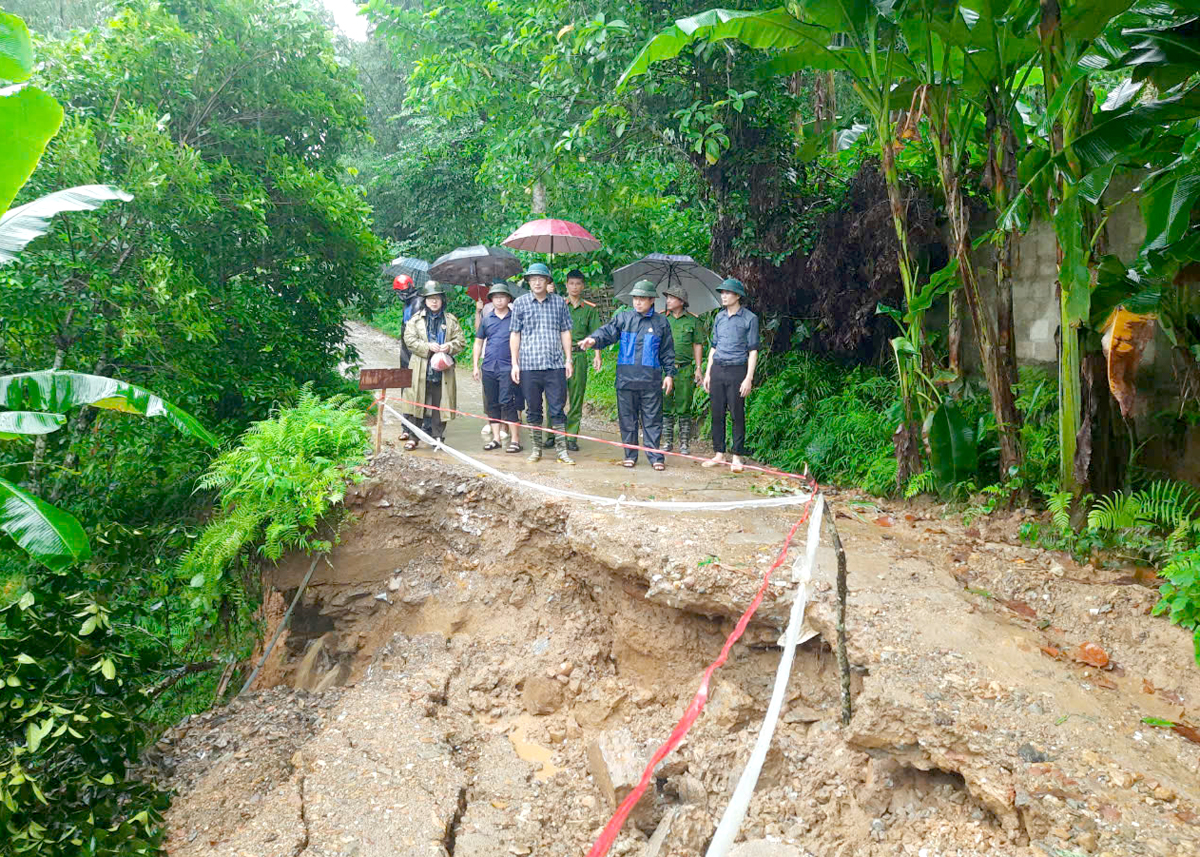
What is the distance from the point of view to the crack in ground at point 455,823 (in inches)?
172

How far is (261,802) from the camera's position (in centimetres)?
480

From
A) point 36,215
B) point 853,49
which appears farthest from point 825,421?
point 36,215

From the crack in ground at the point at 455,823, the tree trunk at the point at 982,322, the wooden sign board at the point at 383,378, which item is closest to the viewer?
the crack in ground at the point at 455,823

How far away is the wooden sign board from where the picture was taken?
731cm

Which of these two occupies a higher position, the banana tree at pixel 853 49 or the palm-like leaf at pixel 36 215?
the banana tree at pixel 853 49

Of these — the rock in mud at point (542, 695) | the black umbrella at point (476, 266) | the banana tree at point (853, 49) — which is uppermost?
the banana tree at point (853, 49)

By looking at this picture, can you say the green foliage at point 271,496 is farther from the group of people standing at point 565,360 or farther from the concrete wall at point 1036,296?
the concrete wall at point 1036,296

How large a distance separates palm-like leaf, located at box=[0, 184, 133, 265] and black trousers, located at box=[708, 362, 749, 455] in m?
5.07

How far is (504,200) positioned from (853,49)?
7.07 m

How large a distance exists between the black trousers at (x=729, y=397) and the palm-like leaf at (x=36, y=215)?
507cm

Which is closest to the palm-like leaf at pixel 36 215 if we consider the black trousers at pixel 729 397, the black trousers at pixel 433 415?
the black trousers at pixel 433 415

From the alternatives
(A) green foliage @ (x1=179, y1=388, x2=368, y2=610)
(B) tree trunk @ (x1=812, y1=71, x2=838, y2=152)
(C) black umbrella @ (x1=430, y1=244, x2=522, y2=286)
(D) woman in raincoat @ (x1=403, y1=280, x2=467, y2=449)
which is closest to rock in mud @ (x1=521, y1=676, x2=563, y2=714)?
(A) green foliage @ (x1=179, y1=388, x2=368, y2=610)

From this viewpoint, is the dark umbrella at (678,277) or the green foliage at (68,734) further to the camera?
the dark umbrella at (678,277)

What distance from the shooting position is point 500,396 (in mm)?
8305
